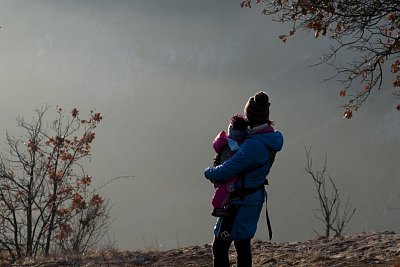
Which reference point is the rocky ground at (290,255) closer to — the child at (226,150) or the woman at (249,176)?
the woman at (249,176)

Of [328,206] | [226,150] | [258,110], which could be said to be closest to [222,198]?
[226,150]

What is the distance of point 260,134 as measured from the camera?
5.01m

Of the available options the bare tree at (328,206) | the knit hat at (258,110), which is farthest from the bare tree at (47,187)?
the knit hat at (258,110)

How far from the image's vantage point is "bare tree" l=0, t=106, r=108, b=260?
528 inches

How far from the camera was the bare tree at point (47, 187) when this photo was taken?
13.4 metres

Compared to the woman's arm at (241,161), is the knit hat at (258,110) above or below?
above

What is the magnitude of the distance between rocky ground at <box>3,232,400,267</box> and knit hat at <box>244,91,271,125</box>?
10.2 ft

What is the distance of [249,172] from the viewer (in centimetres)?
499

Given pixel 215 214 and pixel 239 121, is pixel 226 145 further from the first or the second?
pixel 215 214

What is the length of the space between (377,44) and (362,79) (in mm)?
544

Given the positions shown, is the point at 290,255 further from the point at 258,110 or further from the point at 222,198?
the point at 258,110

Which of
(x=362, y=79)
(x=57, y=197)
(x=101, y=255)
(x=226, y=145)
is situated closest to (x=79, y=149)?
(x=57, y=197)

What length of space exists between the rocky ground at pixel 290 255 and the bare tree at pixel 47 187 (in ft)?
14.4

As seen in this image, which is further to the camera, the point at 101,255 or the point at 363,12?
the point at 101,255
